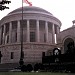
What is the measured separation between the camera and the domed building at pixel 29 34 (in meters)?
46.6

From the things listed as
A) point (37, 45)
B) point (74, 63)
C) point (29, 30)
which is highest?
point (29, 30)

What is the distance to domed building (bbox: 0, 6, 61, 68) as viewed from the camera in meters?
46.6

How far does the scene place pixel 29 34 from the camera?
5450 centimetres

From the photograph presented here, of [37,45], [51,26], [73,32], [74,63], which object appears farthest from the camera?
[51,26]

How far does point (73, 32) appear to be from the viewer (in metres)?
35.8

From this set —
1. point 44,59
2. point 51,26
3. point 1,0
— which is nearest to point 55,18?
point 51,26

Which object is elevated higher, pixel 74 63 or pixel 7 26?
pixel 7 26

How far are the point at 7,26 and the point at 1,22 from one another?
7.12 ft

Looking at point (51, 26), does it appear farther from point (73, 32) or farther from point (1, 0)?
point (1, 0)

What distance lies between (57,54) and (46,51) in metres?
27.5

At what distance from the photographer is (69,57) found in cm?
1927

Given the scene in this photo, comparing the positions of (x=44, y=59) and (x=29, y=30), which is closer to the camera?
(x=44, y=59)

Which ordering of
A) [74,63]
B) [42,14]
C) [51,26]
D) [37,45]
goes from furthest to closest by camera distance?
[51,26], [42,14], [37,45], [74,63]

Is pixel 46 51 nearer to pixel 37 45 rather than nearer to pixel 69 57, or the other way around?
pixel 37 45
